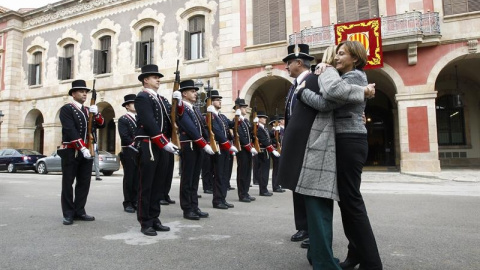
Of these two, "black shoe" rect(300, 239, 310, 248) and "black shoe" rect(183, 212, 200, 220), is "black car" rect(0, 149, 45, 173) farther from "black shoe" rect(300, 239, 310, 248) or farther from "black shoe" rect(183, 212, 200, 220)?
"black shoe" rect(300, 239, 310, 248)

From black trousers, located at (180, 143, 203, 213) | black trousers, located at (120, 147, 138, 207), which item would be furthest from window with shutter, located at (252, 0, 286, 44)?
black trousers, located at (180, 143, 203, 213)

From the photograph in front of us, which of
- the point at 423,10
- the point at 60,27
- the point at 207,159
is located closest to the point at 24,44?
the point at 60,27

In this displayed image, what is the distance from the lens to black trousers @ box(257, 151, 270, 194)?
8.41 metres

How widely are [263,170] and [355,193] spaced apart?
592cm

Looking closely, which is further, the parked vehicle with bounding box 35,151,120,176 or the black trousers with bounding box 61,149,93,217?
the parked vehicle with bounding box 35,151,120,176

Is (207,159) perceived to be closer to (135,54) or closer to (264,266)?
(264,266)

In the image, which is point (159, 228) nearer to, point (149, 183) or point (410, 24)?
point (149, 183)

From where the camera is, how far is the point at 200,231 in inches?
177

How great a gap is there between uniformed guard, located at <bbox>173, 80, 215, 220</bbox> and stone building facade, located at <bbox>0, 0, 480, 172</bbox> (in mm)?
10386

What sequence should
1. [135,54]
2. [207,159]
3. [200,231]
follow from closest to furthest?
[200,231]
[207,159]
[135,54]

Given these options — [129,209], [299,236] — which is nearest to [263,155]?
[129,209]

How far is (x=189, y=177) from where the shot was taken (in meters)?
5.54

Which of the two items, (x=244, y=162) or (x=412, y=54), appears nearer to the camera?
(x=244, y=162)

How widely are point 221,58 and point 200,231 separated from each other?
14.3 metres
